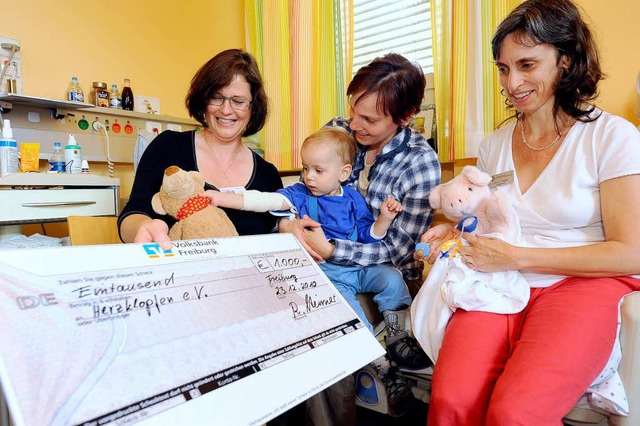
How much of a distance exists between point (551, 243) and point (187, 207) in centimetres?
97

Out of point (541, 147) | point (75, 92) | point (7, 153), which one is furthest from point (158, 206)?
point (75, 92)

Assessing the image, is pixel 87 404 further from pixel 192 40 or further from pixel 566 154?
pixel 192 40

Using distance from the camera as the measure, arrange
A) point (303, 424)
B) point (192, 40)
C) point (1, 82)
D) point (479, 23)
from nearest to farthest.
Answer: point (303, 424) → point (479, 23) → point (1, 82) → point (192, 40)

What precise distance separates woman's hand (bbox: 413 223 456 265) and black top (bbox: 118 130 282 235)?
57cm

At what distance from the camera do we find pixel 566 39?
112cm

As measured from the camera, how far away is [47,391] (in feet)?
1.77

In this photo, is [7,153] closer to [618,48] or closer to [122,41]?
[122,41]

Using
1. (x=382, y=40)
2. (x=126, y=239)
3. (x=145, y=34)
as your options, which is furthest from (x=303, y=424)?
(x=145, y=34)

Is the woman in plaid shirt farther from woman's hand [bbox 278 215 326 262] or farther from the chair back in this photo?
the chair back

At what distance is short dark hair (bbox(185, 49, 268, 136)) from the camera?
140cm

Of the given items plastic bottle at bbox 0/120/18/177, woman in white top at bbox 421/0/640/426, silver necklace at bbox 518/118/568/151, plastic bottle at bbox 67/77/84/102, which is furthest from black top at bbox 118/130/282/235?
plastic bottle at bbox 67/77/84/102

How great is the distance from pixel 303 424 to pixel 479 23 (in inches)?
75.3

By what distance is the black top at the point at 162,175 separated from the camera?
1.32 metres

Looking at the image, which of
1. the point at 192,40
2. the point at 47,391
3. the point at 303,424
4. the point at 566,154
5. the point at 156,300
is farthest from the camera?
the point at 192,40
